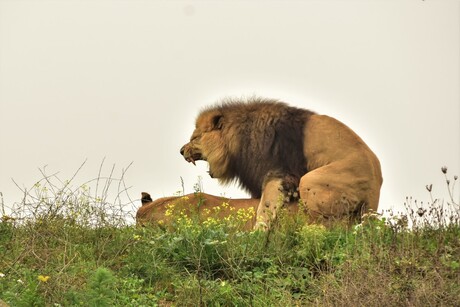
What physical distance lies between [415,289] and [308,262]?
2.04 metres

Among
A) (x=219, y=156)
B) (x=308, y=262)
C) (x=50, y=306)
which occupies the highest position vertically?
(x=219, y=156)

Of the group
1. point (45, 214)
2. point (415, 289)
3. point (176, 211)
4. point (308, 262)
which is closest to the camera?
point (415, 289)

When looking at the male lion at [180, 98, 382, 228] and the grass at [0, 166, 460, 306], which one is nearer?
the grass at [0, 166, 460, 306]

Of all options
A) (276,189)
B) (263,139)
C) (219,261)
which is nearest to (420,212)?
(219,261)

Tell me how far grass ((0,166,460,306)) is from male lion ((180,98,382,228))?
1.74 metres

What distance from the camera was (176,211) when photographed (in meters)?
12.5

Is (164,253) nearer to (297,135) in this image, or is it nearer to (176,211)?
(176,211)

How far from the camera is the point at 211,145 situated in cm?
1478

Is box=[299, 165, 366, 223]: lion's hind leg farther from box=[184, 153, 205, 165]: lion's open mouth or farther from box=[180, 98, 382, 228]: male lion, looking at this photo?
box=[184, 153, 205, 165]: lion's open mouth

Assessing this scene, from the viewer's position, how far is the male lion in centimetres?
1329

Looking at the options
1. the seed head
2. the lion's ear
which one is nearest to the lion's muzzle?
the lion's ear

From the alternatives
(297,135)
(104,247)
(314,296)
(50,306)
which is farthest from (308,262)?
(297,135)

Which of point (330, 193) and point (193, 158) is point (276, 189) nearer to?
point (330, 193)

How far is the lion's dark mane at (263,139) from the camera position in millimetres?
13953
